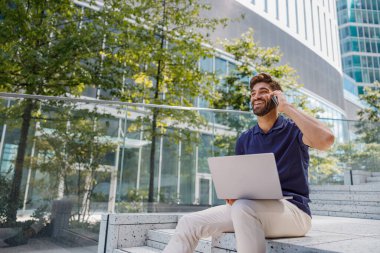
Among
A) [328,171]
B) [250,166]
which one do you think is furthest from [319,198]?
[250,166]

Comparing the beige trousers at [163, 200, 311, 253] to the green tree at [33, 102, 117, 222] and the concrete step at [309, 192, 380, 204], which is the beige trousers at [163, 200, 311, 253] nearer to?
the green tree at [33, 102, 117, 222]

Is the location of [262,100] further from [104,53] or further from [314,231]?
[104,53]

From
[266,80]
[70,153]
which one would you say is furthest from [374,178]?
[70,153]

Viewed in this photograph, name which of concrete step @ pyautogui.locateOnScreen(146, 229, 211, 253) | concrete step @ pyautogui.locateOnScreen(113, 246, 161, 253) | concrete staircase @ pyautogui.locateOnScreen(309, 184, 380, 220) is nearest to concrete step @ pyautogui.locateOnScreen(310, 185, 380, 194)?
concrete staircase @ pyautogui.locateOnScreen(309, 184, 380, 220)

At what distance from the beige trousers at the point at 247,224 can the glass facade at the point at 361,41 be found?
50956 millimetres

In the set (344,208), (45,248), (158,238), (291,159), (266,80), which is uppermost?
(266,80)

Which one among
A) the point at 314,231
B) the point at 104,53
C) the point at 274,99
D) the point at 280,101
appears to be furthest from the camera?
the point at 104,53

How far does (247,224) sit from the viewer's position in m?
1.96

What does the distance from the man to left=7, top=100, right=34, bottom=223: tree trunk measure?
3.21 m

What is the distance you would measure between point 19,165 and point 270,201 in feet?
13.0

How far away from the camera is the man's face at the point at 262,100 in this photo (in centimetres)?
260

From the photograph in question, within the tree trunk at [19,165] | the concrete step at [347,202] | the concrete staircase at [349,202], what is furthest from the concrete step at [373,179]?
the tree trunk at [19,165]

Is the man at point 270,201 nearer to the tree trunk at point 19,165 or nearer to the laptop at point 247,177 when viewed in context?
the laptop at point 247,177

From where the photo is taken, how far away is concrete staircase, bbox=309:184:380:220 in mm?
5035
